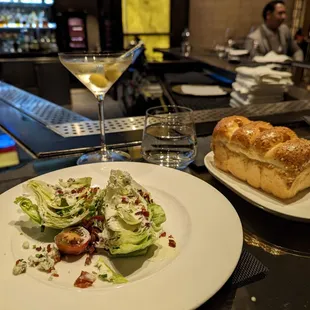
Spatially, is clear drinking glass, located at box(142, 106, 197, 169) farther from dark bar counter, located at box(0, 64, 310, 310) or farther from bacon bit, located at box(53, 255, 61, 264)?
bacon bit, located at box(53, 255, 61, 264)

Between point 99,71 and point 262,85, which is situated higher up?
point 99,71

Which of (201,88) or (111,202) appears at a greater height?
(111,202)

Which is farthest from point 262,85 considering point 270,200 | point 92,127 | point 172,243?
point 172,243

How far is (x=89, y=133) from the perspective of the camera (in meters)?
1.14

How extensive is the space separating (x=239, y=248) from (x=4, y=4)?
18.4ft

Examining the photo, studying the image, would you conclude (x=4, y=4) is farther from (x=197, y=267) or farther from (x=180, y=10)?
(x=197, y=267)

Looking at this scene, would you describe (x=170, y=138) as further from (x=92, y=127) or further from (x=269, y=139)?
(x=92, y=127)

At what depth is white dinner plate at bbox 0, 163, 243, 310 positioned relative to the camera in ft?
1.31

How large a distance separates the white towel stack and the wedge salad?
1254 mm

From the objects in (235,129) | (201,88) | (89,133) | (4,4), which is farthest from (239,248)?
(4,4)

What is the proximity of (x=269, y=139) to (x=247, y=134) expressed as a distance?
6 centimetres

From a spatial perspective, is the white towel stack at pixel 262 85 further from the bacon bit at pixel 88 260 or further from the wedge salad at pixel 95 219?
the bacon bit at pixel 88 260

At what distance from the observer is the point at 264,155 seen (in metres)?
0.70

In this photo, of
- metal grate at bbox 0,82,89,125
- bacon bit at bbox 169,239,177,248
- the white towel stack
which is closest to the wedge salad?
bacon bit at bbox 169,239,177,248
